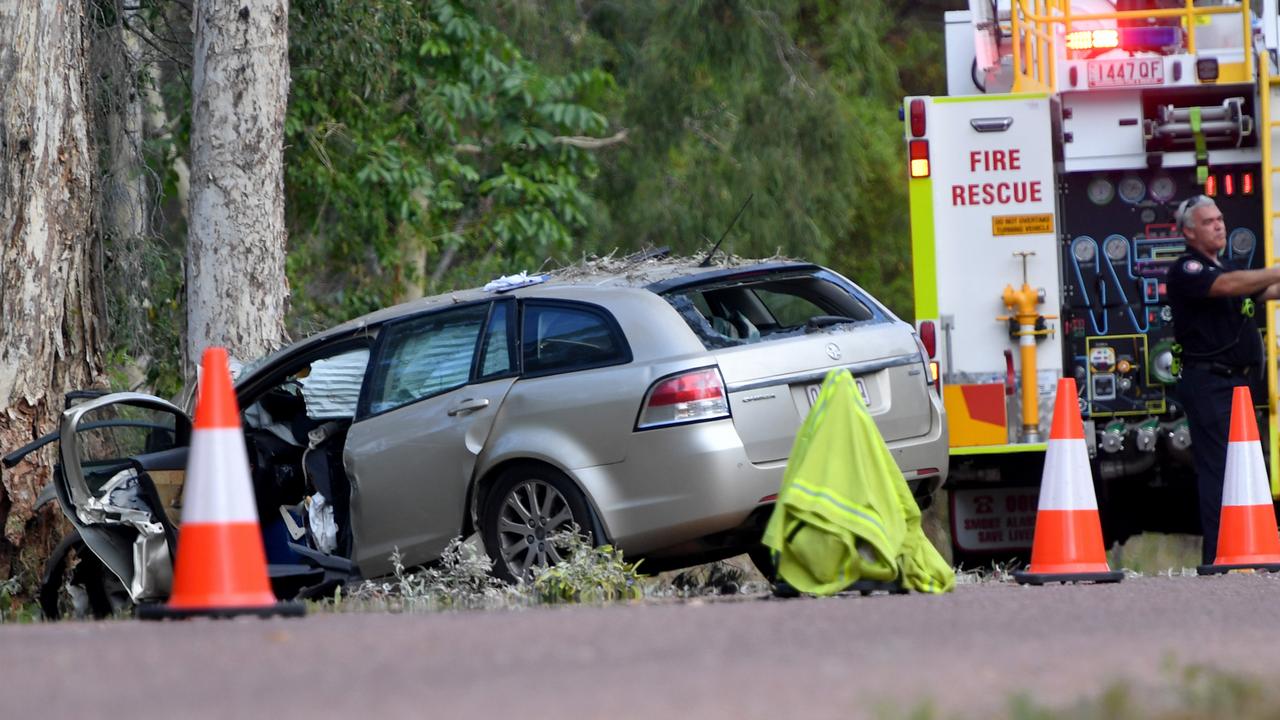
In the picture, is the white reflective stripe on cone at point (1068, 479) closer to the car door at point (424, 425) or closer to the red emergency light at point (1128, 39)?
the car door at point (424, 425)

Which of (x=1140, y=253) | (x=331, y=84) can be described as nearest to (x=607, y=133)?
(x=331, y=84)

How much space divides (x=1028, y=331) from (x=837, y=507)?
3.59m

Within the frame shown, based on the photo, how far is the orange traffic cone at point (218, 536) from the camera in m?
6.21

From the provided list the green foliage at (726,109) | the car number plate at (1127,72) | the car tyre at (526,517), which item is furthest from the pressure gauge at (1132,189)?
the green foliage at (726,109)

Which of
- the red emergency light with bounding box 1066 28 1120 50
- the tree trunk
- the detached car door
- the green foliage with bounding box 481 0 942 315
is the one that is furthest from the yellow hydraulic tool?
the green foliage with bounding box 481 0 942 315

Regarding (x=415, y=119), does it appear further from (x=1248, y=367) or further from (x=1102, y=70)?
(x=1248, y=367)

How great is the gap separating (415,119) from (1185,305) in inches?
425

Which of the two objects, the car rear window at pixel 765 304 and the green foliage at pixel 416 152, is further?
the green foliage at pixel 416 152

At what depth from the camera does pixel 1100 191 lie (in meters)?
10.9

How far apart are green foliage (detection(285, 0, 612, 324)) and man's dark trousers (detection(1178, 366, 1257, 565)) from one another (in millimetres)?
7671

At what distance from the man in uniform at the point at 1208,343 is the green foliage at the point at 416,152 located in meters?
7.43

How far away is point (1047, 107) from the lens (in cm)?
1062

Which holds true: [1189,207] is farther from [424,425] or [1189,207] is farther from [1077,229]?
[424,425]

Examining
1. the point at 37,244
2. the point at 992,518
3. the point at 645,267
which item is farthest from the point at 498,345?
the point at 992,518
